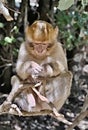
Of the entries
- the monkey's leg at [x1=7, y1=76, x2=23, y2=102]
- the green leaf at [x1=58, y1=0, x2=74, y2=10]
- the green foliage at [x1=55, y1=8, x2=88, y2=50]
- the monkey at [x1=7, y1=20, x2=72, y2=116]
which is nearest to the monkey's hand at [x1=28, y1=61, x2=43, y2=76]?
the monkey at [x1=7, y1=20, x2=72, y2=116]

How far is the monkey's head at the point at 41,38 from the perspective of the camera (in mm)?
2105

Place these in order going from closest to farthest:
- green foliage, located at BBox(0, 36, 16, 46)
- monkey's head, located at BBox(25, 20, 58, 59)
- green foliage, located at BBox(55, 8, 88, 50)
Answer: monkey's head, located at BBox(25, 20, 58, 59) < green foliage, located at BBox(0, 36, 16, 46) < green foliage, located at BBox(55, 8, 88, 50)

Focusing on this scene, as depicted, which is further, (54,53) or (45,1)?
(45,1)

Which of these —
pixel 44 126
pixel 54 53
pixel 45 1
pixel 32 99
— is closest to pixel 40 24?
pixel 54 53

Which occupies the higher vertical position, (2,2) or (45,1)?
(2,2)

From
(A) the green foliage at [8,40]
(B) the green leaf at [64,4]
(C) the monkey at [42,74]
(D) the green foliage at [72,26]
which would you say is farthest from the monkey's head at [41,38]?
(D) the green foliage at [72,26]

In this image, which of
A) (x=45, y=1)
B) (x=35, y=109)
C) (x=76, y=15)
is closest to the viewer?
(x=35, y=109)

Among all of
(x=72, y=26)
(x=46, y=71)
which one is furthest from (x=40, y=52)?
(x=72, y=26)

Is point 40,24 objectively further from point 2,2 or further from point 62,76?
point 2,2

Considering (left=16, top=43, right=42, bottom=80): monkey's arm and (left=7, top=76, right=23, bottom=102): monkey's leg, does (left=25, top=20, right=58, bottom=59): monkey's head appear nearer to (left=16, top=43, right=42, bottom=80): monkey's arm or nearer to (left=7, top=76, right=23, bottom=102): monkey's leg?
(left=16, top=43, right=42, bottom=80): monkey's arm

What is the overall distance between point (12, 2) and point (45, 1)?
312 mm

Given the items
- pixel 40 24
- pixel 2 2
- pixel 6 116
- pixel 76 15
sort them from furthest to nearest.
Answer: pixel 6 116, pixel 76 15, pixel 40 24, pixel 2 2

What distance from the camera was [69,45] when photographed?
3.67 metres

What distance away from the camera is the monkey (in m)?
2.30
